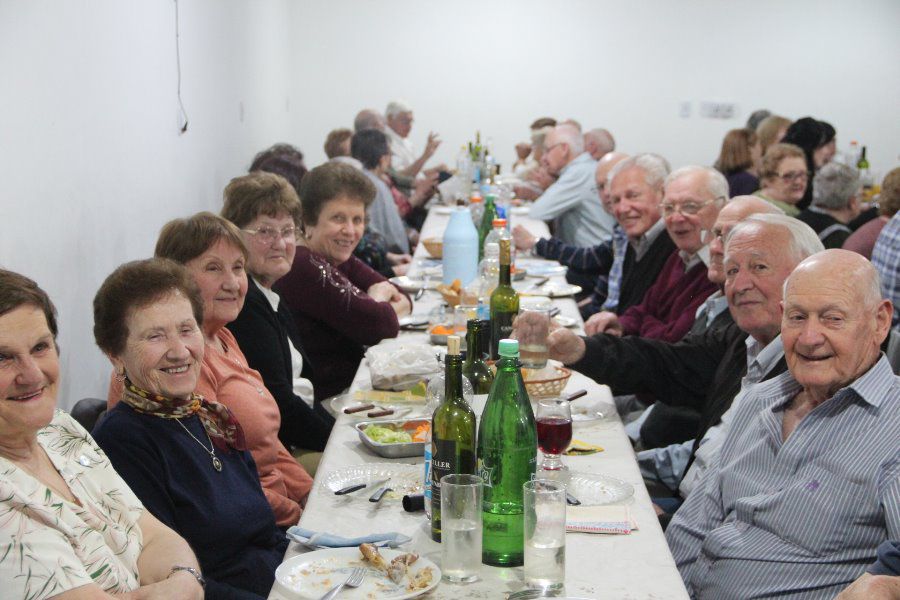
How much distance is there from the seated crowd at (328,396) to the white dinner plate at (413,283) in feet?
1.34

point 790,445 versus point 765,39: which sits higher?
point 765,39

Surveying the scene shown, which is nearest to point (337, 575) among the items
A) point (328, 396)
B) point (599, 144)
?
point (328, 396)

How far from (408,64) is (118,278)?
864 cm

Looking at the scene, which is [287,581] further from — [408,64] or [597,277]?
[408,64]

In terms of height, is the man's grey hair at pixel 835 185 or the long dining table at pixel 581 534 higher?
the man's grey hair at pixel 835 185

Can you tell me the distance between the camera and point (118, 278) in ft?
5.94

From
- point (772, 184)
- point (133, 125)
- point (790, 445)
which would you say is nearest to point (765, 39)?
point (772, 184)

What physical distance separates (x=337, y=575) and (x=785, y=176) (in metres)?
4.52

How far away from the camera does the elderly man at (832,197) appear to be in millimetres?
4961

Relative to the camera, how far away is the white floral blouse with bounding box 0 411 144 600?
134 centimetres

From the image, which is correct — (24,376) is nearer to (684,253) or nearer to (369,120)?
(684,253)

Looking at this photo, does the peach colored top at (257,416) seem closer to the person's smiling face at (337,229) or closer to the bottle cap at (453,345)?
the bottle cap at (453,345)

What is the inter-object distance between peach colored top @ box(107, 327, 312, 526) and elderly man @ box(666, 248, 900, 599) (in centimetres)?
90

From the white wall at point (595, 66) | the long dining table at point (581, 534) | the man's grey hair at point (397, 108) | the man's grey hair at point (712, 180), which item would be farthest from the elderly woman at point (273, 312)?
the white wall at point (595, 66)
